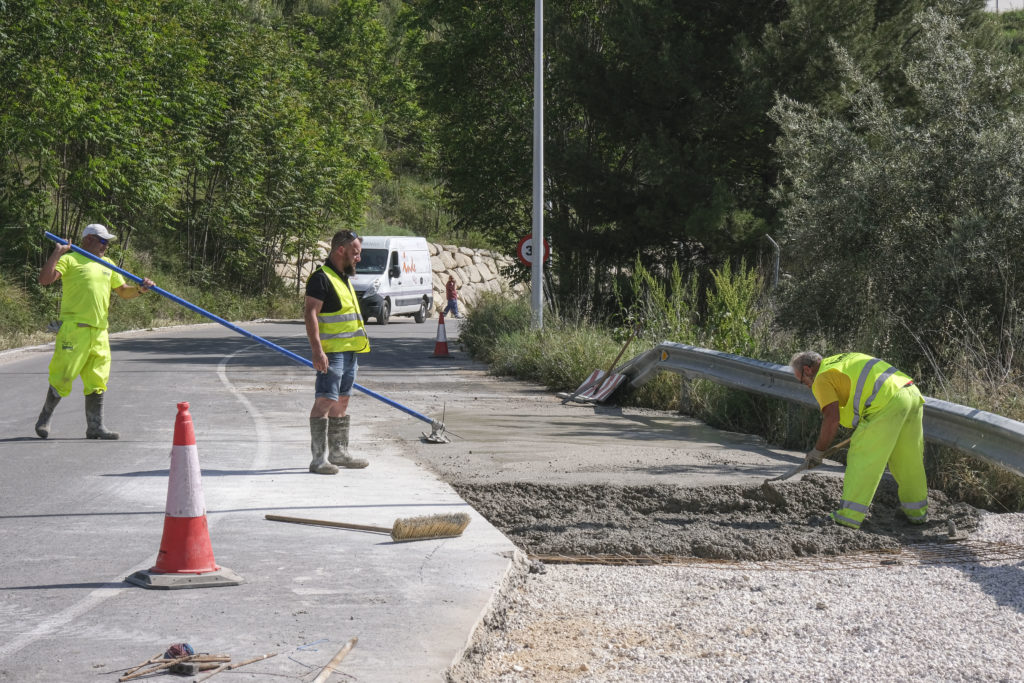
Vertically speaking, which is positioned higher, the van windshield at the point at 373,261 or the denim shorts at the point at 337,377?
the van windshield at the point at 373,261

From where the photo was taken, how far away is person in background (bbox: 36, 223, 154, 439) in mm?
10484

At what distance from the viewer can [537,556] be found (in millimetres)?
6531

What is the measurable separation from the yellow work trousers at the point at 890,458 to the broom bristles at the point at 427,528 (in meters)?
2.41

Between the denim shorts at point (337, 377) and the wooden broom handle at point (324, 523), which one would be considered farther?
the denim shorts at point (337, 377)

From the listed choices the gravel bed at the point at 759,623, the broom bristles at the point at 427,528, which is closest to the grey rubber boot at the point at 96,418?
the broom bristles at the point at 427,528

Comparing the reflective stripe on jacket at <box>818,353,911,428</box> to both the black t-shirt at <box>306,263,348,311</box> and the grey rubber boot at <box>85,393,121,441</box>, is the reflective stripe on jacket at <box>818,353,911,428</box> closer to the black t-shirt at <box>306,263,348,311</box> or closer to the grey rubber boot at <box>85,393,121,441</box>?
the black t-shirt at <box>306,263,348,311</box>

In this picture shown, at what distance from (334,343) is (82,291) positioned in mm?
2832

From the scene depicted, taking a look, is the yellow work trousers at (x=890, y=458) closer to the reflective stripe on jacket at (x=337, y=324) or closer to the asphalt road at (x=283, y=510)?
the asphalt road at (x=283, y=510)

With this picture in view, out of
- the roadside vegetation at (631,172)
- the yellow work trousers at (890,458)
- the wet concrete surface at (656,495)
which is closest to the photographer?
the wet concrete surface at (656,495)

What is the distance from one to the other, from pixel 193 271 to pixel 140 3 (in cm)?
1026

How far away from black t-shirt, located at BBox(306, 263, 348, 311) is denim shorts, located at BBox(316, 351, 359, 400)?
1.28 ft

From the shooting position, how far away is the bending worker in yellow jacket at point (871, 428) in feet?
24.0

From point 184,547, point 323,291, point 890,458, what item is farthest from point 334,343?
point 890,458

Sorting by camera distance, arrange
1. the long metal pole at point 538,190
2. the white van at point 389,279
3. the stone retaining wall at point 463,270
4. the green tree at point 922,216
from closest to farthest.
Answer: the green tree at point 922,216, the long metal pole at point 538,190, the white van at point 389,279, the stone retaining wall at point 463,270
